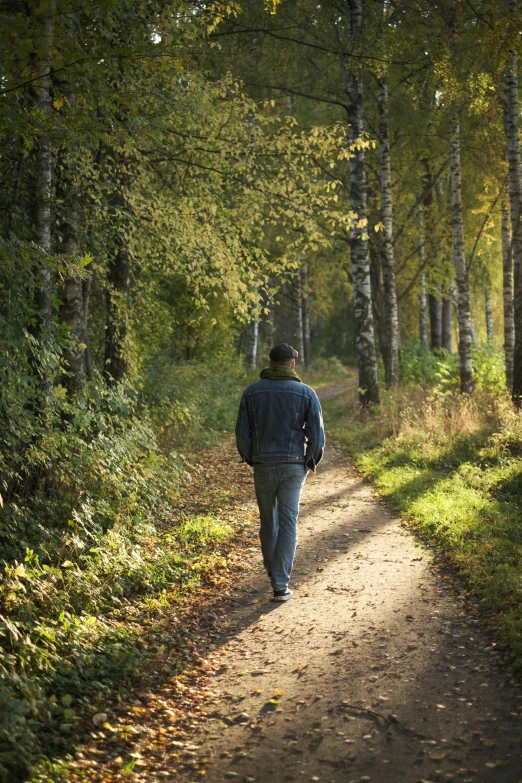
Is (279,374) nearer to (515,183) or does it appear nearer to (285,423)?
(285,423)

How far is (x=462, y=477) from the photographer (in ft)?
34.8

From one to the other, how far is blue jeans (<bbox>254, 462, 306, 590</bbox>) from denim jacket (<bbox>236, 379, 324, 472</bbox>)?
110mm

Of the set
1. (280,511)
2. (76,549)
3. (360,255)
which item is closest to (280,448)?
(280,511)

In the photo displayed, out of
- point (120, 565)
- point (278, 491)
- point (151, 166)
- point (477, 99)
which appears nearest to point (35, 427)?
point (120, 565)

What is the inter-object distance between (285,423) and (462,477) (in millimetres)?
4634

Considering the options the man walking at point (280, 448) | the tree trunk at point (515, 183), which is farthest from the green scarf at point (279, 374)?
the tree trunk at point (515, 183)

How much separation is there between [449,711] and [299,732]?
96 centimetres

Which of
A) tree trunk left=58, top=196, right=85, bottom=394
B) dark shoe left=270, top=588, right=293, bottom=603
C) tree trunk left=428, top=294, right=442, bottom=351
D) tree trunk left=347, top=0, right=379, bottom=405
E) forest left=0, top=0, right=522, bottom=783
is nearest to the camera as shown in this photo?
forest left=0, top=0, right=522, bottom=783

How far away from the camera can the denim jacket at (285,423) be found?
6965mm

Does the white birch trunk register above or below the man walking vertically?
above

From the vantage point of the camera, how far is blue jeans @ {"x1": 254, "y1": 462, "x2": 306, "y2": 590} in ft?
22.6

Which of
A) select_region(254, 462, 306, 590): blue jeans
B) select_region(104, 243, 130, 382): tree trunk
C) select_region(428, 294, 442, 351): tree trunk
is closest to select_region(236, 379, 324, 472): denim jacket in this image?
select_region(254, 462, 306, 590): blue jeans

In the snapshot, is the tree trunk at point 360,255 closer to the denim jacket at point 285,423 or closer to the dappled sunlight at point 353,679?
the dappled sunlight at point 353,679

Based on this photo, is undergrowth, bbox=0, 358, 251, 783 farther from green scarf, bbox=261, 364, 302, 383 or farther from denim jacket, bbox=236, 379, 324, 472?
green scarf, bbox=261, 364, 302, 383
